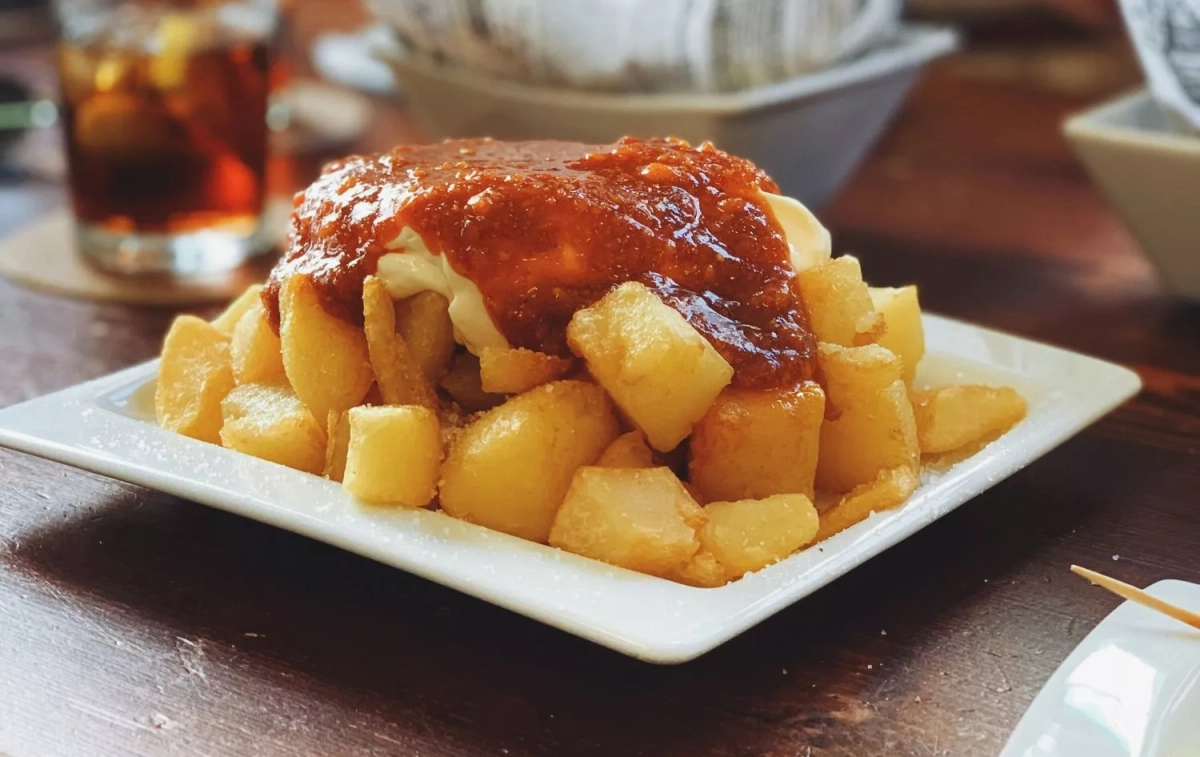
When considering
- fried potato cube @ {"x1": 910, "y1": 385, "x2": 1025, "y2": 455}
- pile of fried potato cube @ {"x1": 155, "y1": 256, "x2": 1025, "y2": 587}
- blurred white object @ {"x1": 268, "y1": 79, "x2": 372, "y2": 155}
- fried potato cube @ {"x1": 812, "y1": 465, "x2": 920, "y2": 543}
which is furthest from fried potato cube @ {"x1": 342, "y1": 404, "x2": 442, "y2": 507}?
blurred white object @ {"x1": 268, "y1": 79, "x2": 372, "y2": 155}

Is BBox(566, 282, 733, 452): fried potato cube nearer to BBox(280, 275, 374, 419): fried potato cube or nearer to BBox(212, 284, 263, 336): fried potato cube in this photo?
BBox(280, 275, 374, 419): fried potato cube

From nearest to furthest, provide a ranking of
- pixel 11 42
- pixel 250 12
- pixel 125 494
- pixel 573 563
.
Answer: pixel 573 563
pixel 125 494
pixel 250 12
pixel 11 42

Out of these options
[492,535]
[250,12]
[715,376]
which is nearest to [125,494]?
[492,535]

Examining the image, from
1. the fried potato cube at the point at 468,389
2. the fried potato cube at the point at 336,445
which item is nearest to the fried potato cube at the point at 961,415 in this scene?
the fried potato cube at the point at 468,389

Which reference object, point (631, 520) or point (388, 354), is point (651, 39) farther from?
point (631, 520)

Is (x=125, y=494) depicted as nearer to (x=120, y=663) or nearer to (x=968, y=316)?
(x=120, y=663)

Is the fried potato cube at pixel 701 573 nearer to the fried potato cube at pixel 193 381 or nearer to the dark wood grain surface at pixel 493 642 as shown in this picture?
the dark wood grain surface at pixel 493 642

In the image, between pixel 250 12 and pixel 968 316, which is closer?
pixel 968 316
